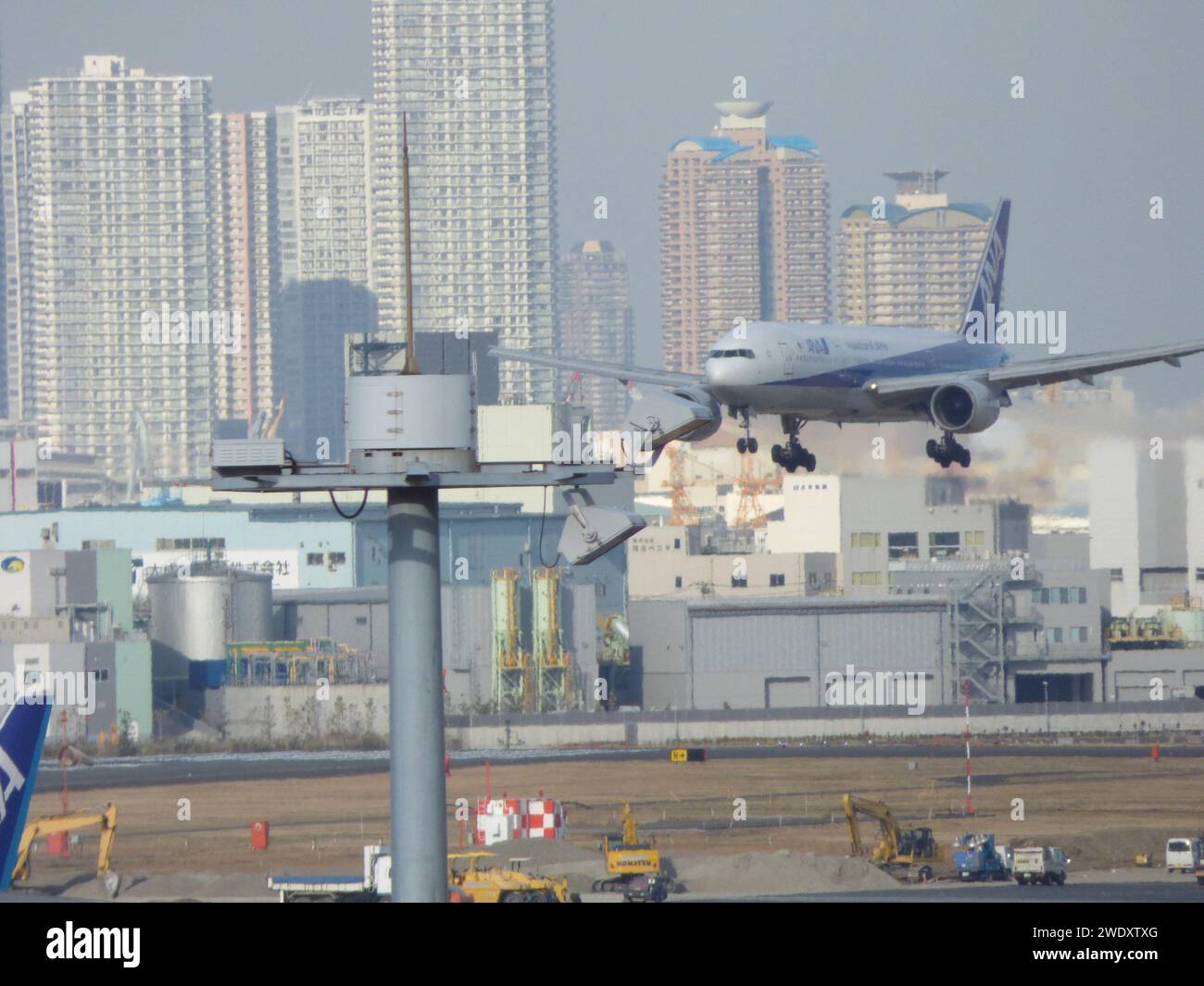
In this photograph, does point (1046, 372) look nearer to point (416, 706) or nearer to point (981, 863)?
point (981, 863)

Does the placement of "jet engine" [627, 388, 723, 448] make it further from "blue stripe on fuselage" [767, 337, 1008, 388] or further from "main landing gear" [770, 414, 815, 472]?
"main landing gear" [770, 414, 815, 472]

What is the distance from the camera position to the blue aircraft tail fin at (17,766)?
32750mm

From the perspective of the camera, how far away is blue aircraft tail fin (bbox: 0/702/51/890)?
32750 millimetres

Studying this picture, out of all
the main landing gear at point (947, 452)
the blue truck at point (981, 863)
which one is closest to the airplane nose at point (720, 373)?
the main landing gear at point (947, 452)

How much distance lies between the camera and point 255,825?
68.3 metres

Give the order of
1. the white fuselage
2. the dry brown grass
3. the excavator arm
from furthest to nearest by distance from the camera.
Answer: the white fuselage
the dry brown grass
the excavator arm

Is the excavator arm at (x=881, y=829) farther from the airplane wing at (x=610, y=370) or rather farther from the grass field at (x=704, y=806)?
the airplane wing at (x=610, y=370)

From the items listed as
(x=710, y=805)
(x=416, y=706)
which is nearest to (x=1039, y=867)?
(x=710, y=805)

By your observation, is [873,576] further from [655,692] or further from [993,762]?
[993,762]

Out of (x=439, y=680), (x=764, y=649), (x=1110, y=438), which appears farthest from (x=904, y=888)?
(x=1110, y=438)

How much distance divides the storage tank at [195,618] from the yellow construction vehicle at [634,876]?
62941 millimetres

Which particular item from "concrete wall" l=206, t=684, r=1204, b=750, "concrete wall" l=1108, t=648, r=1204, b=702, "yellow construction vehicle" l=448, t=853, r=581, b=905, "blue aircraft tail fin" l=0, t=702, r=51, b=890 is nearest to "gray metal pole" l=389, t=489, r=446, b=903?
"blue aircraft tail fin" l=0, t=702, r=51, b=890

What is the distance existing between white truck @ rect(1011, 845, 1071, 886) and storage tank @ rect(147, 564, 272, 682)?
67983 mm

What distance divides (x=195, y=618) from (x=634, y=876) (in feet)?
218
